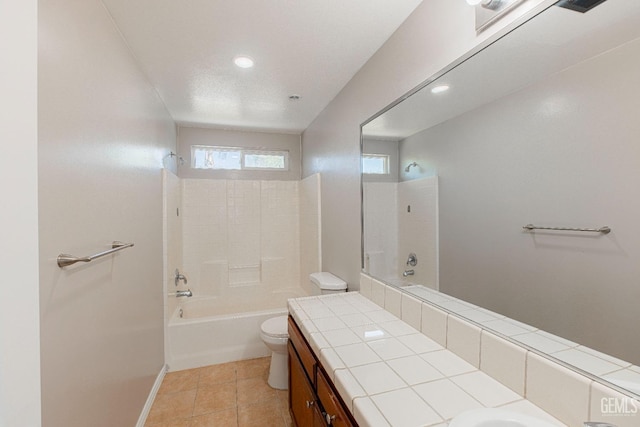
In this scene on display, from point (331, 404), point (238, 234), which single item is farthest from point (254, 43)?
point (238, 234)

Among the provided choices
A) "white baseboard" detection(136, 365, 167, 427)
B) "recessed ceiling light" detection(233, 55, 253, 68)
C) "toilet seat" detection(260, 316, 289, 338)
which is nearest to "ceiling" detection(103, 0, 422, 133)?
"recessed ceiling light" detection(233, 55, 253, 68)

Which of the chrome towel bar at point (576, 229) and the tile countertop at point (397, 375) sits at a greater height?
the chrome towel bar at point (576, 229)

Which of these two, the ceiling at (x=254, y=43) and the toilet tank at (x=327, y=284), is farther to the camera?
the toilet tank at (x=327, y=284)

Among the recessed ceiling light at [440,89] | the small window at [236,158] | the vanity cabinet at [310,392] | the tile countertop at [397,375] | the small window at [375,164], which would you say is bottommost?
the vanity cabinet at [310,392]

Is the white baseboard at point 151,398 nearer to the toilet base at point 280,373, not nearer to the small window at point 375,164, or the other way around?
the toilet base at point 280,373

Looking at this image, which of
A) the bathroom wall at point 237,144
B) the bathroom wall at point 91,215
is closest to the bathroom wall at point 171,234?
the bathroom wall at point 237,144

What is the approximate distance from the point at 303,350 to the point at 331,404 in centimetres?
42

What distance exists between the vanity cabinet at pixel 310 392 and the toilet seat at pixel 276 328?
0.51m

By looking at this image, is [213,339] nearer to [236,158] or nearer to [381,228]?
[381,228]

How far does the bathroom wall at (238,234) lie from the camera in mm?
3400

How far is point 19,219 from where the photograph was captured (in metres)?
0.57

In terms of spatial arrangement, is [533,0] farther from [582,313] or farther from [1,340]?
[1,340]

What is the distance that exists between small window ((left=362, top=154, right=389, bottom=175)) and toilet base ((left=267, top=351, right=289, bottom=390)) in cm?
162

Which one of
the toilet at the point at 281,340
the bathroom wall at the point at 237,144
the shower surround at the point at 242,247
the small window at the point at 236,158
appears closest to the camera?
the toilet at the point at 281,340
